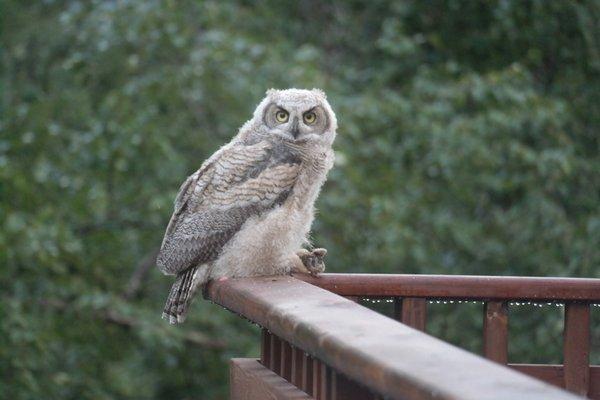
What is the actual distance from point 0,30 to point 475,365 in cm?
683

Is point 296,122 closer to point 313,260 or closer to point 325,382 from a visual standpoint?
point 313,260

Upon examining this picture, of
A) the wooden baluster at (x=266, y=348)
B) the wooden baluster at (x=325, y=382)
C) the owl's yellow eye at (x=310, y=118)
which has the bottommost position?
the wooden baluster at (x=266, y=348)

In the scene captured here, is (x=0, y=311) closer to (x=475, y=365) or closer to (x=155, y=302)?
(x=155, y=302)

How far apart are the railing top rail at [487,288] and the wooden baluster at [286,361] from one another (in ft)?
1.43

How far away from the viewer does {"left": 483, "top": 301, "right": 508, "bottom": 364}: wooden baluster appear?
2.54m

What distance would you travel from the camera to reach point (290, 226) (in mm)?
3455

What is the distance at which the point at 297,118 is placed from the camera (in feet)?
12.3

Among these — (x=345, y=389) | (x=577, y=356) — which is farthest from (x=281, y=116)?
(x=345, y=389)

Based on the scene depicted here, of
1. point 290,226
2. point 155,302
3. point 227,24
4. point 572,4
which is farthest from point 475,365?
point 227,24

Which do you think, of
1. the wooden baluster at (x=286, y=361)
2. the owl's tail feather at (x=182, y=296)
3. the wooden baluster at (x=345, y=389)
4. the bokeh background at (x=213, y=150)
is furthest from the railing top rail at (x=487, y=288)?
the bokeh background at (x=213, y=150)

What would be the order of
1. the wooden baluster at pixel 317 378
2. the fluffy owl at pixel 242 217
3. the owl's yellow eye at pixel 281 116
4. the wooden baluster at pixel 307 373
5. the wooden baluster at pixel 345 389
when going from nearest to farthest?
1. the wooden baluster at pixel 345 389
2. the wooden baluster at pixel 317 378
3. the wooden baluster at pixel 307 373
4. the fluffy owl at pixel 242 217
5. the owl's yellow eye at pixel 281 116

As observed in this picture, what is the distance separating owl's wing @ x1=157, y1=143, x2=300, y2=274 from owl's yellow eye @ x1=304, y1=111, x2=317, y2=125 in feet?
0.82

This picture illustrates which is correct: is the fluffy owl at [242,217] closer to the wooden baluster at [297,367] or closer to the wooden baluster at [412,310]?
the wooden baluster at [412,310]

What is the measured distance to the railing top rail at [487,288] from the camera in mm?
2576
